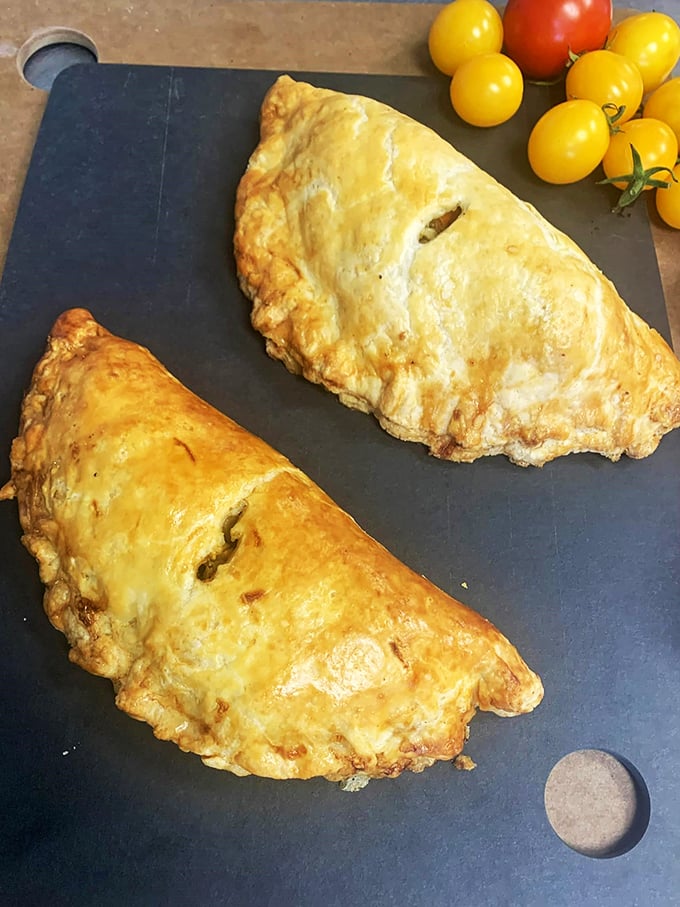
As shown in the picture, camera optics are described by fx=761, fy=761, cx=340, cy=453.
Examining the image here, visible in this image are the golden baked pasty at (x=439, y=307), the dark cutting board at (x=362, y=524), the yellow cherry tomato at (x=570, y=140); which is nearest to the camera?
the dark cutting board at (x=362, y=524)

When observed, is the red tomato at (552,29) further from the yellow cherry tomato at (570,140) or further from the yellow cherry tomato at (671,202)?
the yellow cherry tomato at (671,202)

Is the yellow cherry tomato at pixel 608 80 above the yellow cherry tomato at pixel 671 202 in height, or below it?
above

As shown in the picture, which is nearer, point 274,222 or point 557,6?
point 274,222

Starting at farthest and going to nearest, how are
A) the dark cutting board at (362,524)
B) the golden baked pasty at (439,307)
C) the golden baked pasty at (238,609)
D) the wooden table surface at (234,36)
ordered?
the wooden table surface at (234,36), the golden baked pasty at (439,307), the dark cutting board at (362,524), the golden baked pasty at (238,609)

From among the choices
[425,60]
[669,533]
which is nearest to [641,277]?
[669,533]

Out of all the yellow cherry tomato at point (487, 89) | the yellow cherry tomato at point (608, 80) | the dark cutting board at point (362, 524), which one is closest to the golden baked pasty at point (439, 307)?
the dark cutting board at point (362, 524)

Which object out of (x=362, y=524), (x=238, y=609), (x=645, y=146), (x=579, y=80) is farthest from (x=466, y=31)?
(x=238, y=609)

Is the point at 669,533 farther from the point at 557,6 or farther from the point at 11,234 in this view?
the point at 11,234

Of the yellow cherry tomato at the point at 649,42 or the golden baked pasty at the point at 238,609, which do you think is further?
the yellow cherry tomato at the point at 649,42
